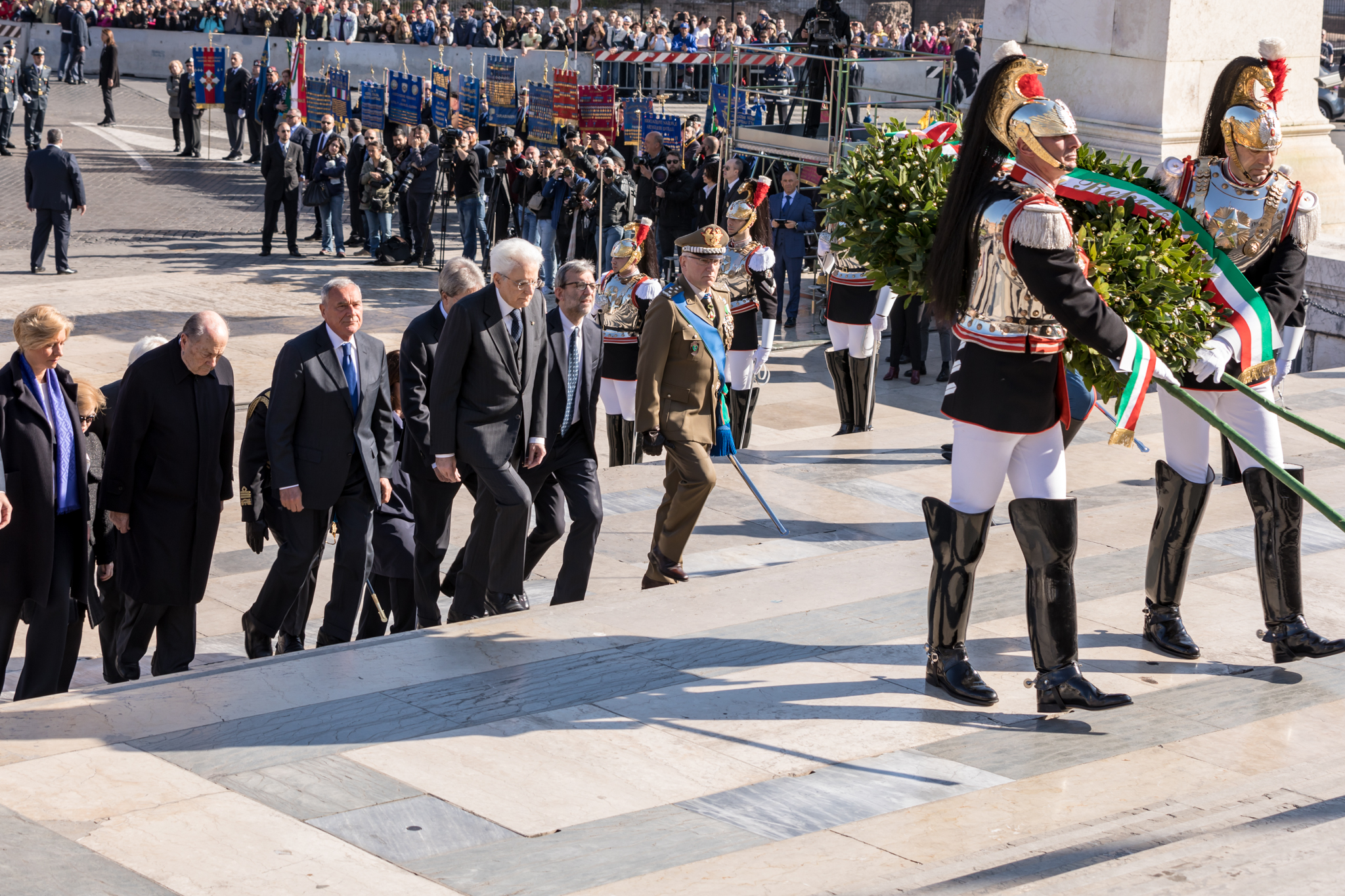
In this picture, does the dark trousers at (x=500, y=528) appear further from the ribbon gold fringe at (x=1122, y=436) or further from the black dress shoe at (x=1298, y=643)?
the black dress shoe at (x=1298, y=643)

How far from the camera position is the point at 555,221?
18828 mm

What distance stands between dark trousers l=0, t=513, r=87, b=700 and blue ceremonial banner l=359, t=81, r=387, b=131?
61.6 ft

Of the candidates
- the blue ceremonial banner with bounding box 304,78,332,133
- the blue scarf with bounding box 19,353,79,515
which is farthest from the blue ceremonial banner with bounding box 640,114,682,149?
the blue scarf with bounding box 19,353,79,515

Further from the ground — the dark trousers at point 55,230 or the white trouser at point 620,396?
the dark trousers at point 55,230

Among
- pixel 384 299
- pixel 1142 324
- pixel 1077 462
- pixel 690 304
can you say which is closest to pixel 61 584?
pixel 690 304

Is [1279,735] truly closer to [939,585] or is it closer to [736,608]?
[939,585]

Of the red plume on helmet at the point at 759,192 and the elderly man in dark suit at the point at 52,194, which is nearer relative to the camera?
Result: the red plume on helmet at the point at 759,192

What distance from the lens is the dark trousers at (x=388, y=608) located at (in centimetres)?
710

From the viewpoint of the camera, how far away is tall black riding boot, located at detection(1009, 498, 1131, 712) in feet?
16.7

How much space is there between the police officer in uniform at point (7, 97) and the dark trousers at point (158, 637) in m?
24.2

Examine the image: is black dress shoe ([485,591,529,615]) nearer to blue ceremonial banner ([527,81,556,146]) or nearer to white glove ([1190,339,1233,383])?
white glove ([1190,339,1233,383])

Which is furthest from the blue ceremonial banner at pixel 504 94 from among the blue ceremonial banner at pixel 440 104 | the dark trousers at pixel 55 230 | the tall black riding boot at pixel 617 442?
the tall black riding boot at pixel 617 442

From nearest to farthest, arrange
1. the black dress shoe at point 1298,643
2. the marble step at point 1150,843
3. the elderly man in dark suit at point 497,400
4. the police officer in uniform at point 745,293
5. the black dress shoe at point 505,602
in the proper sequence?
the marble step at point 1150,843, the black dress shoe at point 1298,643, the elderly man in dark suit at point 497,400, the black dress shoe at point 505,602, the police officer in uniform at point 745,293

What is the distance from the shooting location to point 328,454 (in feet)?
21.6
